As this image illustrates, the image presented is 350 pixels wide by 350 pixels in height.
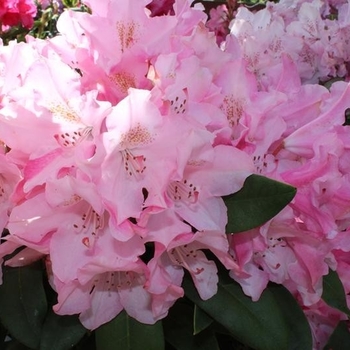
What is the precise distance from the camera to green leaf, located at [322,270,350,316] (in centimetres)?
67

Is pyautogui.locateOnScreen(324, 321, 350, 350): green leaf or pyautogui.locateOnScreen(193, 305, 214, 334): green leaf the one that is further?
pyautogui.locateOnScreen(324, 321, 350, 350): green leaf

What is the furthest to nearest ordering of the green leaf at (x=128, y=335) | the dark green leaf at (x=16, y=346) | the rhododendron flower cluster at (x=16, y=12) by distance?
the rhododendron flower cluster at (x=16, y=12) → the dark green leaf at (x=16, y=346) → the green leaf at (x=128, y=335)

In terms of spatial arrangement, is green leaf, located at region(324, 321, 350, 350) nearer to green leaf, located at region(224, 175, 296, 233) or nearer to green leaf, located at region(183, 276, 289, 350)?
green leaf, located at region(183, 276, 289, 350)

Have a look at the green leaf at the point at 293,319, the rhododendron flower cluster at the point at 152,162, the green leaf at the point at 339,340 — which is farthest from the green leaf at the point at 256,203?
the green leaf at the point at 339,340

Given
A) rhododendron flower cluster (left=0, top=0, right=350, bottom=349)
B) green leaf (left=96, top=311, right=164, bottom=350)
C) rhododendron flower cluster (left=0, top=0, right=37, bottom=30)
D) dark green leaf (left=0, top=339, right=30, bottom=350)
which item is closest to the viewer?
rhododendron flower cluster (left=0, top=0, right=350, bottom=349)

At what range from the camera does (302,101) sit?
63cm

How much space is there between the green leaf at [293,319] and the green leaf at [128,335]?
118mm

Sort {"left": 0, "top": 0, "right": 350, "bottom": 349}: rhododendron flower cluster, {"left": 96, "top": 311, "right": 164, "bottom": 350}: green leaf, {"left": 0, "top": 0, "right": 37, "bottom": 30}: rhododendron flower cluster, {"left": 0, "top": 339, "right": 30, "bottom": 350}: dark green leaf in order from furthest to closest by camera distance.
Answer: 1. {"left": 0, "top": 0, "right": 37, "bottom": 30}: rhododendron flower cluster
2. {"left": 0, "top": 339, "right": 30, "bottom": 350}: dark green leaf
3. {"left": 96, "top": 311, "right": 164, "bottom": 350}: green leaf
4. {"left": 0, "top": 0, "right": 350, "bottom": 349}: rhododendron flower cluster

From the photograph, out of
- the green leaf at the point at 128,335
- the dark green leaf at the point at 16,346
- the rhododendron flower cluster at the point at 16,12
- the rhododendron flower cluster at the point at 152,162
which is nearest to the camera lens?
the rhododendron flower cluster at the point at 152,162

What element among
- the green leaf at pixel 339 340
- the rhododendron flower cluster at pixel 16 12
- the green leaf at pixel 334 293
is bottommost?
the green leaf at pixel 339 340

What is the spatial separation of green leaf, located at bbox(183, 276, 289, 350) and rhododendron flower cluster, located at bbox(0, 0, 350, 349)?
2cm

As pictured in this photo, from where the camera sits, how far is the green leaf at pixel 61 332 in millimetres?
627

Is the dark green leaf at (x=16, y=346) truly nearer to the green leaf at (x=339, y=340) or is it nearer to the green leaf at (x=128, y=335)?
the green leaf at (x=128, y=335)

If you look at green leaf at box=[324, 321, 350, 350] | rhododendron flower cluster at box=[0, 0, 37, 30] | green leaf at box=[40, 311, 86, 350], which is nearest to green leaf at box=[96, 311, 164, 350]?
green leaf at box=[40, 311, 86, 350]
